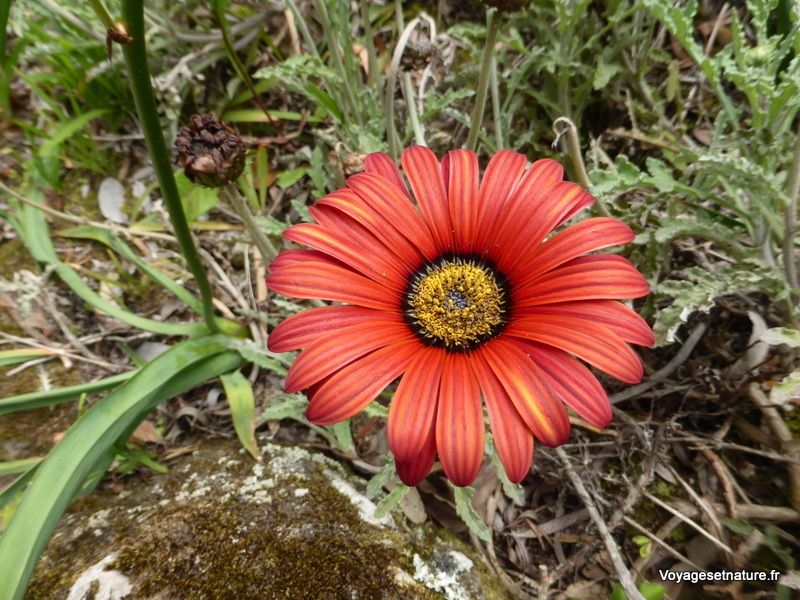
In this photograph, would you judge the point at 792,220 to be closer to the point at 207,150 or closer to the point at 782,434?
the point at 782,434

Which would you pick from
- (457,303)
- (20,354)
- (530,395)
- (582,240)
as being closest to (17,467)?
(20,354)

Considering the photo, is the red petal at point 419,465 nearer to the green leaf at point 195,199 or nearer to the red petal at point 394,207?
the red petal at point 394,207

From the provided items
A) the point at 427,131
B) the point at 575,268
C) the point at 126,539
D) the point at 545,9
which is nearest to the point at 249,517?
the point at 126,539

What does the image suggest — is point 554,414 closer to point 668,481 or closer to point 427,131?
point 668,481

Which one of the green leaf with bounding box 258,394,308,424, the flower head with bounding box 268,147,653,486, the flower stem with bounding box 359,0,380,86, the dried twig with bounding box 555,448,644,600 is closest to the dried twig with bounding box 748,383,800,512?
the dried twig with bounding box 555,448,644,600

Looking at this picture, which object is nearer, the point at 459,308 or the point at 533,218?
the point at 533,218

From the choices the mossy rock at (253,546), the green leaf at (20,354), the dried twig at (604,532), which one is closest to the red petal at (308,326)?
the mossy rock at (253,546)

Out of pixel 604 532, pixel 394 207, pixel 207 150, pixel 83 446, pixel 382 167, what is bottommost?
pixel 604 532
